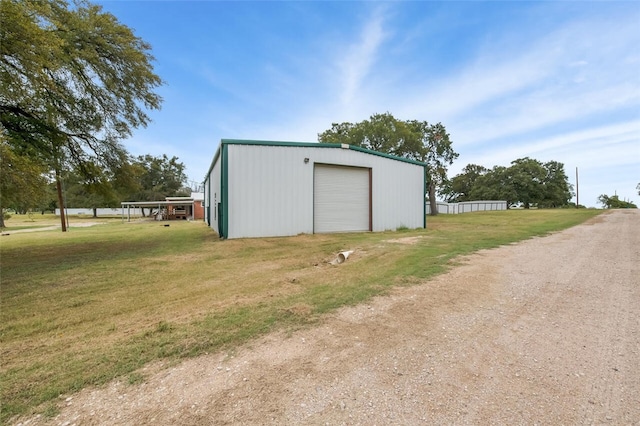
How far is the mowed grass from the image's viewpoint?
245cm

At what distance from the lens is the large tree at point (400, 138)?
27.4 meters

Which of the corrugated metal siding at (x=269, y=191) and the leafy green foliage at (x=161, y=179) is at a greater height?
the leafy green foliage at (x=161, y=179)

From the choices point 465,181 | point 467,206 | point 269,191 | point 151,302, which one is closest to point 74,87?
point 269,191

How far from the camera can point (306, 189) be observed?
496 inches

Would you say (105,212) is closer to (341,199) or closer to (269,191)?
(269,191)

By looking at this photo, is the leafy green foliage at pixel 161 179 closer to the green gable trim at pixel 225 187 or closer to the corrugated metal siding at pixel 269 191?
the green gable trim at pixel 225 187

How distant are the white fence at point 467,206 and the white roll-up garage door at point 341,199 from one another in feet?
80.2

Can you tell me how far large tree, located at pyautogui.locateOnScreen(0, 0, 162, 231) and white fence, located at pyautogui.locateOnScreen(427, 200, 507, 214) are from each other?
109 feet

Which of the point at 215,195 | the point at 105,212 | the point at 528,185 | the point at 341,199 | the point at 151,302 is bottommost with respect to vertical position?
the point at 151,302

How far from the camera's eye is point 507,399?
195cm

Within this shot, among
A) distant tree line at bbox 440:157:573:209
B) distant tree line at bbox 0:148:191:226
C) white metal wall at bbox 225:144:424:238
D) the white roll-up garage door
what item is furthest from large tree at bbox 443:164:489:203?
distant tree line at bbox 0:148:191:226

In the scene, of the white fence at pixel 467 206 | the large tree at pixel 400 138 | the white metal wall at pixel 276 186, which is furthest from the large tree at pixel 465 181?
the white metal wall at pixel 276 186

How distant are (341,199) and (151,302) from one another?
411 inches

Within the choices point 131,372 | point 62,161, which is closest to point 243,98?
point 62,161
